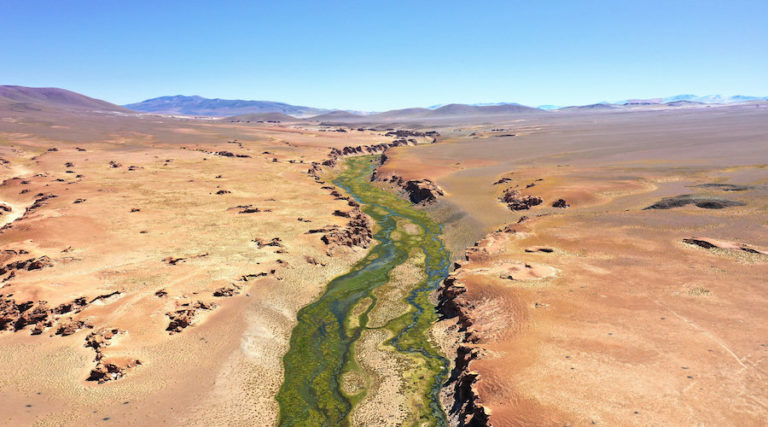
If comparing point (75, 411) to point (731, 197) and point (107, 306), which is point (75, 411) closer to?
point (107, 306)

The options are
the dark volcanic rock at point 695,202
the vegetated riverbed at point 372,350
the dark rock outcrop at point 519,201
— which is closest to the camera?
the vegetated riverbed at point 372,350

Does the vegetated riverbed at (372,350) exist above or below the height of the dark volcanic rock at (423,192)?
below

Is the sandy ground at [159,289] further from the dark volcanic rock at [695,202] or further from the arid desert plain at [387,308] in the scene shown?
the dark volcanic rock at [695,202]

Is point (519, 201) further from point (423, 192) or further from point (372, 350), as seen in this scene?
point (372, 350)

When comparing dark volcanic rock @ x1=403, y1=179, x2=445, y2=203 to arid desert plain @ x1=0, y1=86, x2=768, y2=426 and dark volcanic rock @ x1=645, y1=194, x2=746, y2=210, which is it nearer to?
arid desert plain @ x1=0, y1=86, x2=768, y2=426

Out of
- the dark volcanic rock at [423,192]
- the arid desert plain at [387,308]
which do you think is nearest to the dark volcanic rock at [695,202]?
the arid desert plain at [387,308]

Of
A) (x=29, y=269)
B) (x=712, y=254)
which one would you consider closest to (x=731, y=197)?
(x=712, y=254)

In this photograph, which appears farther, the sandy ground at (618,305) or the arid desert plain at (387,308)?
the arid desert plain at (387,308)
